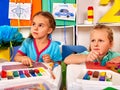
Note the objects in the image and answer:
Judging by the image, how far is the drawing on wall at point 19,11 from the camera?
2.30 meters

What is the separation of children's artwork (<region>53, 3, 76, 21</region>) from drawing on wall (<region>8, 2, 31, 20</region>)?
25 centimetres

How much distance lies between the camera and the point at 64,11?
233cm

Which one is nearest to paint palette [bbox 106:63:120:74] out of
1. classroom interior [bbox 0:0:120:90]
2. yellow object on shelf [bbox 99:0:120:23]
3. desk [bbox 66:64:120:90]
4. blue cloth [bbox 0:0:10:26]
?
desk [bbox 66:64:120:90]

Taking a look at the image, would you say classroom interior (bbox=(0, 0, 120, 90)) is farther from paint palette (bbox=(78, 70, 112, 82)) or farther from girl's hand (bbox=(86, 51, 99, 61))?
→ paint palette (bbox=(78, 70, 112, 82))

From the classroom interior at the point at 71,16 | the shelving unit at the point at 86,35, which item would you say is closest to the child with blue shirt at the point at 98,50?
the classroom interior at the point at 71,16

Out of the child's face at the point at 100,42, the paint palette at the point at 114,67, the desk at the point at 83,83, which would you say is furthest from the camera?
the child's face at the point at 100,42

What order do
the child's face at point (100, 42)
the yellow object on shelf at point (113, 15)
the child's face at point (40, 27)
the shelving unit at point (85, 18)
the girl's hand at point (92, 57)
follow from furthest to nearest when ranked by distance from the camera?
the shelving unit at point (85, 18) < the yellow object on shelf at point (113, 15) < the child's face at point (40, 27) < the child's face at point (100, 42) < the girl's hand at point (92, 57)

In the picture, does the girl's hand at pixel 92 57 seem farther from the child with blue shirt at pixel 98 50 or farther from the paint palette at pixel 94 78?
the paint palette at pixel 94 78

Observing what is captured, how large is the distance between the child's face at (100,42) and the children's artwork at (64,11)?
4.05ft

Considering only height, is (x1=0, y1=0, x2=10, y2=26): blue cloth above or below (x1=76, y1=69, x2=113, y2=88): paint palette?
above

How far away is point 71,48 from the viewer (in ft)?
4.48

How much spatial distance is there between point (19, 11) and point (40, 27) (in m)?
1.12

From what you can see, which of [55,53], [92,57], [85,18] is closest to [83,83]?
[92,57]

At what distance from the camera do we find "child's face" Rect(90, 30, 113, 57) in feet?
3.36
